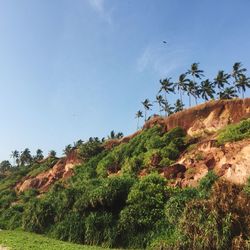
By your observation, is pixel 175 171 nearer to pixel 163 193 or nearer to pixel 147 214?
pixel 163 193

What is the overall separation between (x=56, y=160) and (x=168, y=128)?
32.4 m

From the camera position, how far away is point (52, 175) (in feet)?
241

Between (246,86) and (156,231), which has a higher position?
(246,86)

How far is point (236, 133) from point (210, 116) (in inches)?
459

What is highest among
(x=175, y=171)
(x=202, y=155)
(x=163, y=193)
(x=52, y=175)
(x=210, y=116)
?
(x=210, y=116)

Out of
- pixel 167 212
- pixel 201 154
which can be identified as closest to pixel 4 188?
pixel 201 154

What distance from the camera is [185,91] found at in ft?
270

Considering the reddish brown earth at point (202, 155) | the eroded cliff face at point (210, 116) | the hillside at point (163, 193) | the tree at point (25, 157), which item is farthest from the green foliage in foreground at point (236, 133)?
the tree at point (25, 157)

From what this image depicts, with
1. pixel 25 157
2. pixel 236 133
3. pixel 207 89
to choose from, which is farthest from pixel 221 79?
pixel 25 157

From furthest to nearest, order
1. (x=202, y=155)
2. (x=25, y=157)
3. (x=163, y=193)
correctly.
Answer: (x=25, y=157) < (x=202, y=155) < (x=163, y=193)

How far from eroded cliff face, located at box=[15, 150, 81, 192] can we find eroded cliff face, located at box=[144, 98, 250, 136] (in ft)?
74.3

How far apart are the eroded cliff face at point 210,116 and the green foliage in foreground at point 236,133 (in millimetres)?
5457

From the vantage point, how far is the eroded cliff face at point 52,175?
71.8 m

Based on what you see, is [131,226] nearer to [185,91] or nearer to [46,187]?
[46,187]
